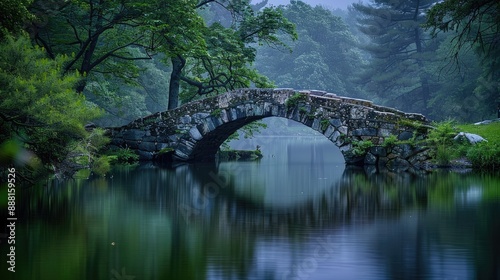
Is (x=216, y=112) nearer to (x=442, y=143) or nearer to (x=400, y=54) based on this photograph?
(x=442, y=143)

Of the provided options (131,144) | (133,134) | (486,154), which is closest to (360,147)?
(486,154)

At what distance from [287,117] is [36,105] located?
11.0 m

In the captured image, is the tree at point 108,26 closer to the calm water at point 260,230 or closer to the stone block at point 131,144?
the stone block at point 131,144

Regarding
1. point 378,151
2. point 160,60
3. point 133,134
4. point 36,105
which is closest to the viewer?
point 36,105

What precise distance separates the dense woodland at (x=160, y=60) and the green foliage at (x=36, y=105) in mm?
24

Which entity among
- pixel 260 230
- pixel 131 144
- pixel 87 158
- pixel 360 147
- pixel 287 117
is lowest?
pixel 260 230

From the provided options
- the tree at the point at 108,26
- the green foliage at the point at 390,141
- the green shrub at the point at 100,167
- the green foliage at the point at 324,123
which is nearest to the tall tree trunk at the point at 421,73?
the tree at the point at 108,26

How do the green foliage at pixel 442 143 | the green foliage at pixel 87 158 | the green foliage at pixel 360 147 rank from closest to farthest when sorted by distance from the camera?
the green foliage at pixel 87 158 → the green foliage at pixel 442 143 → the green foliage at pixel 360 147

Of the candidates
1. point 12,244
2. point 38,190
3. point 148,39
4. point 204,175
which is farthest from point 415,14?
point 12,244

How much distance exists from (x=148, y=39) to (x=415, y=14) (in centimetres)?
3474

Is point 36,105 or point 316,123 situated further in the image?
point 316,123

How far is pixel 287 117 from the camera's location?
82.8 feet

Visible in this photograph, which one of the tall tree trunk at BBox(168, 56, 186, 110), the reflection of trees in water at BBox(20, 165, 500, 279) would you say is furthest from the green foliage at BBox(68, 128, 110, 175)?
the tall tree trunk at BBox(168, 56, 186, 110)

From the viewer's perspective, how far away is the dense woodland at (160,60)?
632 inches
